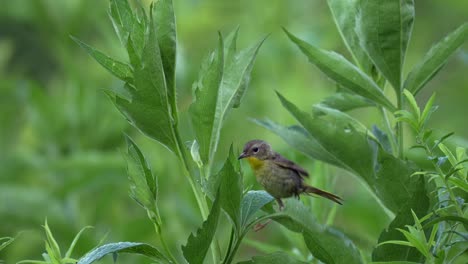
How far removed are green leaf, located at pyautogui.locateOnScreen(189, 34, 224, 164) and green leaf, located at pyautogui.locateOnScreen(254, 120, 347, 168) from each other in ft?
0.81

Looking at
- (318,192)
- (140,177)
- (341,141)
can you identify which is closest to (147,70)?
(140,177)

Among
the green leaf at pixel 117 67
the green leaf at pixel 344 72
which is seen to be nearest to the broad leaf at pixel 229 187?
the green leaf at pixel 117 67

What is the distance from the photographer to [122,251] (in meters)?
1.49

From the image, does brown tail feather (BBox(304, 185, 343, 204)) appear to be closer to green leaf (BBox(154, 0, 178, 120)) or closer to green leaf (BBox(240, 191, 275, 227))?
green leaf (BBox(240, 191, 275, 227))

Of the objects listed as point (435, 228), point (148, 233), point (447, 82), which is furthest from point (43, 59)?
point (435, 228)

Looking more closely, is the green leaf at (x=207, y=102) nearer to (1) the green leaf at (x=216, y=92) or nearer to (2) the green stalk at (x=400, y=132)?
(1) the green leaf at (x=216, y=92)

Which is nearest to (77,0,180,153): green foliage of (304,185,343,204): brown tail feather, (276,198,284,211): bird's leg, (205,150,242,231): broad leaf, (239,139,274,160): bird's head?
(205,150,242,231): broad leaf

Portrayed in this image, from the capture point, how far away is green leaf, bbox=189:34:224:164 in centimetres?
156

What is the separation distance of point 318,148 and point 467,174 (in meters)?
0.26

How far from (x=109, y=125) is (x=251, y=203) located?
2844 millimetres

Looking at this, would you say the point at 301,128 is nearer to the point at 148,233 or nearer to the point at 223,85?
the point at 223,85

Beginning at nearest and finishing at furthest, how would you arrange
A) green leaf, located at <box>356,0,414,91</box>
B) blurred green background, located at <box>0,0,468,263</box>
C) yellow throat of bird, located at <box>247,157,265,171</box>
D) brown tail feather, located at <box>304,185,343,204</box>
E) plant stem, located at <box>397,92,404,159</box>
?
green leaf, located at <box>356,0,414,91</box> < plant stem, located at <box>397,92,404,159</box> < brown tail feather, located at <box>304,185,343,204</box> < yellow throat of bird, located at <box>247,157,265,171</box> < blurred green background, located at <box>0,0,468,263</box>

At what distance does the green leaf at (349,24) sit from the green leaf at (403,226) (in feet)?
1.29

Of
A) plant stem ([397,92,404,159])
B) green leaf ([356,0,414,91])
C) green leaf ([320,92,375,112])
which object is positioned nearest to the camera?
green leaf ([356,0,414,91])
